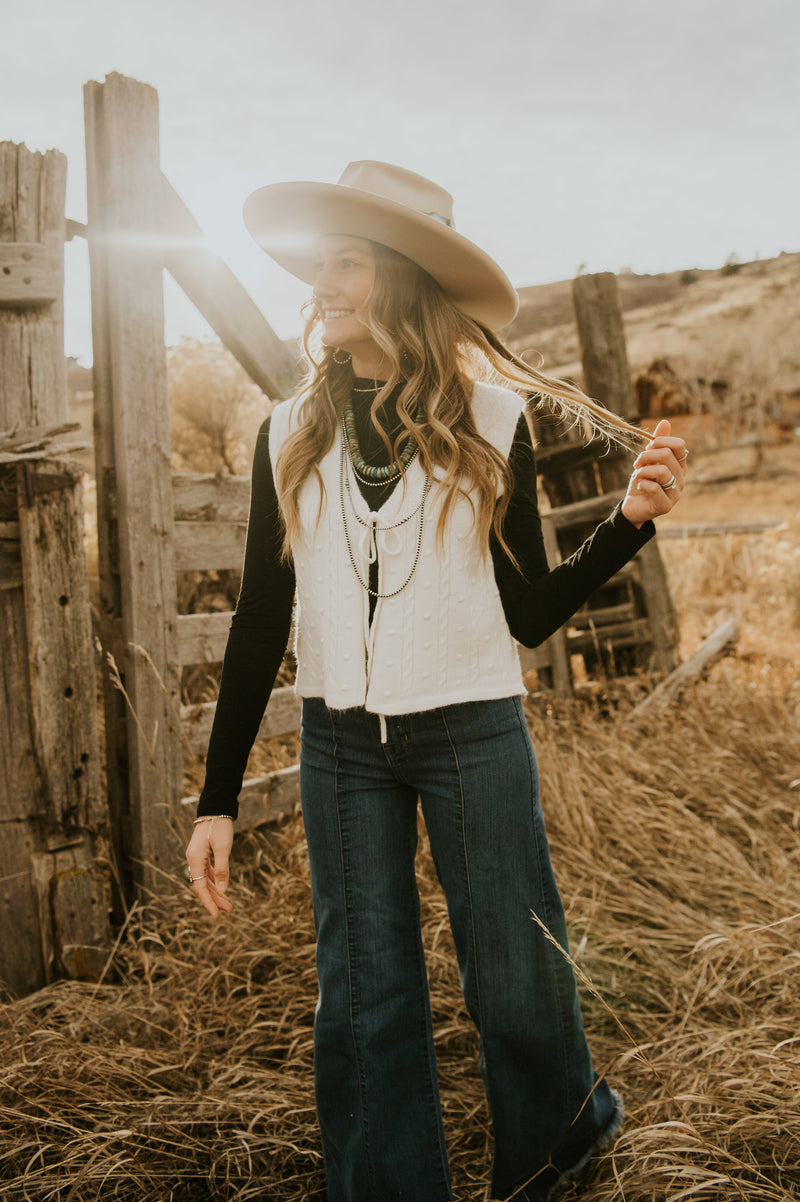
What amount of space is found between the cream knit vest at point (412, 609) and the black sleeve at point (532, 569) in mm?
30

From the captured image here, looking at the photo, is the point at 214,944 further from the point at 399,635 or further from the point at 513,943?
the point at 399,635

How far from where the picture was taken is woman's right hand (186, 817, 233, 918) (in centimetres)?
171

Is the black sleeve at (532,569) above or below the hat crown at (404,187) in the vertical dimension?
below

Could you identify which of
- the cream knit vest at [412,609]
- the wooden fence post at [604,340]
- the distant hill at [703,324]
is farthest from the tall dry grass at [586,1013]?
the distant hill at [703,324]

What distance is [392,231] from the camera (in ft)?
5.54

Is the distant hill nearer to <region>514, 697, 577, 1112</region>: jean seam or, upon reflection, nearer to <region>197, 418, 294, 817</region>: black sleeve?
<region>197, 418, 294, 817</region>: black sleeve

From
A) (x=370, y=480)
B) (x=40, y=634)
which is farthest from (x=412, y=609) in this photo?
(x=40, y=634)

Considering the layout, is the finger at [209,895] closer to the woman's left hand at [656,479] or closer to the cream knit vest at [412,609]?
the cream knit vest at [412,609]

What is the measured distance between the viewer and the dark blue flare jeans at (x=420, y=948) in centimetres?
162

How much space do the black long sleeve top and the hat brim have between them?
28cm

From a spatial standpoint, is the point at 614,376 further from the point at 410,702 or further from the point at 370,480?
the point at 410,702

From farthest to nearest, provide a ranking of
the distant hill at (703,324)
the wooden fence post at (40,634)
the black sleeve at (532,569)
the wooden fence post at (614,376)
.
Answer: the distant hill at (703,324) < the wooden fence post at (614,376) < the wooden fence post at (40,634) < the black sleeve at (532,569)

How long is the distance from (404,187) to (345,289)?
0.26 metres

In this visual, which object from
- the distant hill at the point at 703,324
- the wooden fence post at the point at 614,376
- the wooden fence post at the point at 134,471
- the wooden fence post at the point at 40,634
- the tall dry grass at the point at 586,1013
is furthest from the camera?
the distant hill at the point at 703,324
